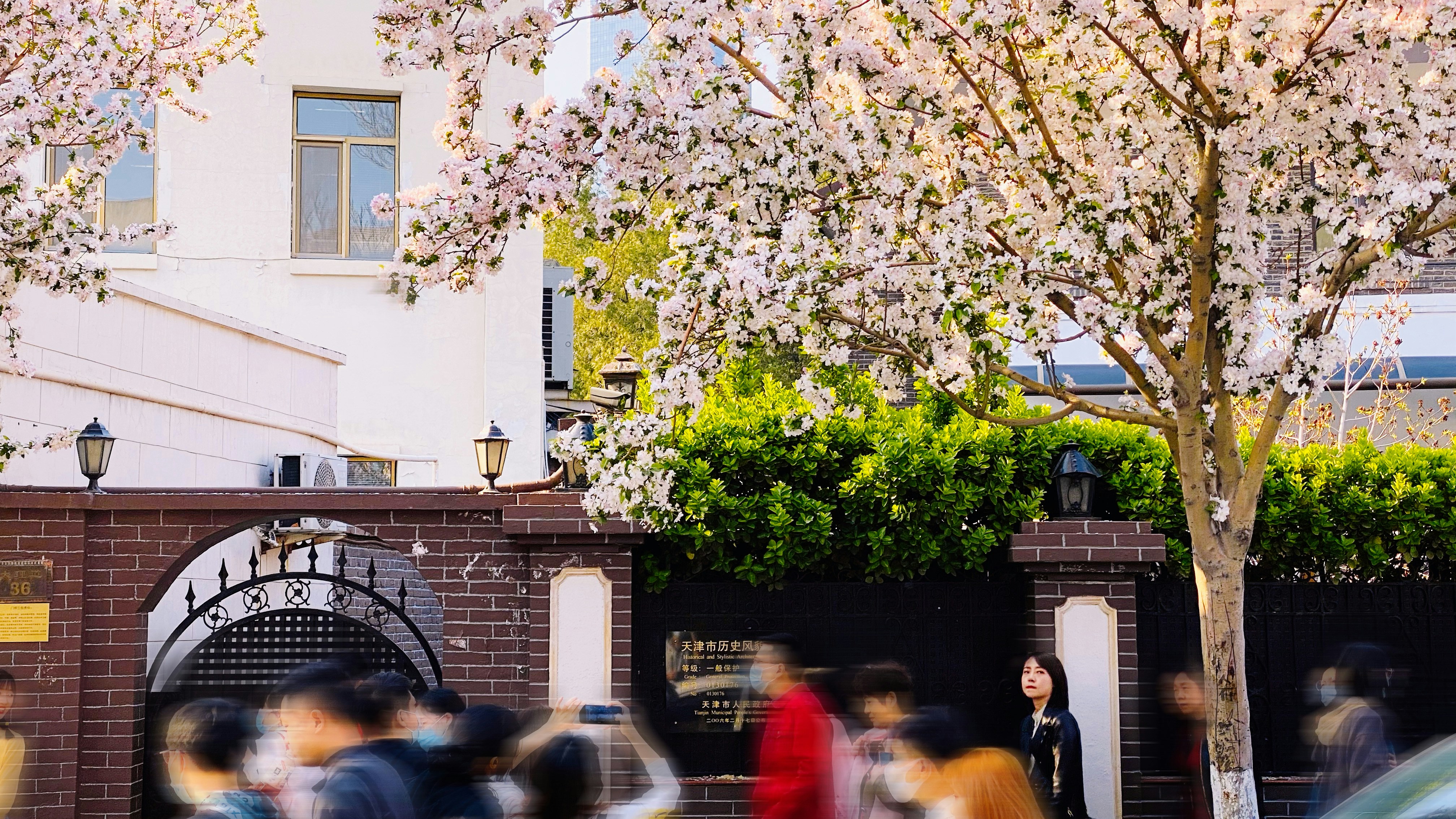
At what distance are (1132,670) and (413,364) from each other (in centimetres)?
948

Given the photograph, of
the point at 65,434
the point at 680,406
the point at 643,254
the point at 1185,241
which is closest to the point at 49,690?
the point at 65,434

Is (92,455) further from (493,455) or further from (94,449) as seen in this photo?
(493,455)

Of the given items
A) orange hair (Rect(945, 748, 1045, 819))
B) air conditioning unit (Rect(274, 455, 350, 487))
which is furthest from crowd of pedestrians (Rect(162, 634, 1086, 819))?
air conditioning unit (Rect(274, 455, 350, 487))

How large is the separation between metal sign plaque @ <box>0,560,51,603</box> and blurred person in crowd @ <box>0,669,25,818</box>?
192cm

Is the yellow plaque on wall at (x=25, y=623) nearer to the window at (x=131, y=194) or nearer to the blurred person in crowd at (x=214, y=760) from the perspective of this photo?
the blurred person in crowd at (x=214, y=760)

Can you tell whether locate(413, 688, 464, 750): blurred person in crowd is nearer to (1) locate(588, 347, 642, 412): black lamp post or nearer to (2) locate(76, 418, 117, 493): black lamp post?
(1) locate(588, 347, 642, 412): black lamp post

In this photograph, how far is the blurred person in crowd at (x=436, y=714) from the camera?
610 centimetres

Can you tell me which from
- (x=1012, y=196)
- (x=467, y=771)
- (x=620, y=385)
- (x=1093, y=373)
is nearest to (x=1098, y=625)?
(x=1012, y=196)

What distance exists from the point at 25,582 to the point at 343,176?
25.5ft

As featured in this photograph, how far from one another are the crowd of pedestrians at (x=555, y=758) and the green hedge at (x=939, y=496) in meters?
1.80

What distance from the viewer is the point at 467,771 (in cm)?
516

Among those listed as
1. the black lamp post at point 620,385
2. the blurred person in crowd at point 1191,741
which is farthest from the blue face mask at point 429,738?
the blurred person in crowd at point 1191,741

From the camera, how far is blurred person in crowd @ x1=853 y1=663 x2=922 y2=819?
6145 mm

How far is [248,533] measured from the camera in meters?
13.2
